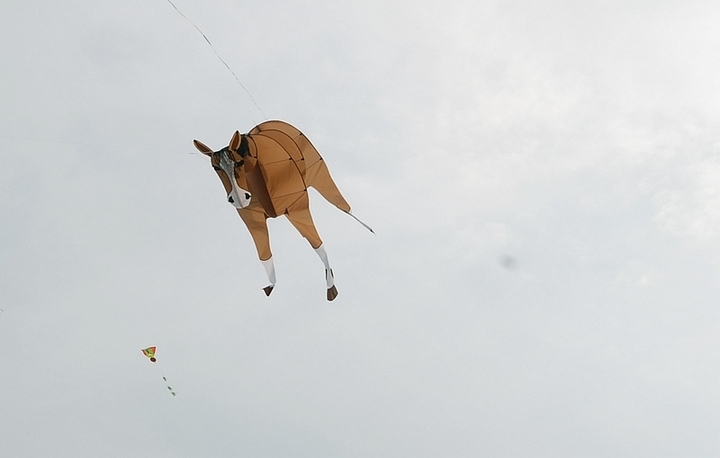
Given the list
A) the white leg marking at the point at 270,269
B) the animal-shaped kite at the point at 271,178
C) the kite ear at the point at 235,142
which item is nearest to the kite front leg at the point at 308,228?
the animal-shaped kite at the point at 271,178

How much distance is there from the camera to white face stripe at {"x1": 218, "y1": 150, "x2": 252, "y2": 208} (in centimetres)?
1650

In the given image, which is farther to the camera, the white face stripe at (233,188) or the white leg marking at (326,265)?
the white leg marking at (326,265)

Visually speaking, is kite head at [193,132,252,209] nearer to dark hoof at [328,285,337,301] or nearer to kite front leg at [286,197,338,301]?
kite front leg at [286,197,338,301]

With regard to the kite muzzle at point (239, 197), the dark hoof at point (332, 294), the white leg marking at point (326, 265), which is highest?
the white leg marking at point (326, 265)

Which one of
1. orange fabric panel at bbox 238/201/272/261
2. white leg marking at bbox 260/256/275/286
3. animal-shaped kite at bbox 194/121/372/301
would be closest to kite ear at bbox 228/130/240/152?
animal-shaped kite at bbox 194/121/372/301

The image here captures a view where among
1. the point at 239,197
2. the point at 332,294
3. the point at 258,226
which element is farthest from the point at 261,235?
the point at 332,294

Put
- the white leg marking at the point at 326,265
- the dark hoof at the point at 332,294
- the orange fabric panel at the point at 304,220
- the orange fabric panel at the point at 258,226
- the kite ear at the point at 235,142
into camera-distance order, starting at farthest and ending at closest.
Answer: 1. the dark hoof at the point at 332,294
2. the white leg marking at the point at 326,265
3. the orange fabric panel at the point at 304,220
4. the orange fabric panel at the point at 258,226
5. the kite ear at the point at 235,142

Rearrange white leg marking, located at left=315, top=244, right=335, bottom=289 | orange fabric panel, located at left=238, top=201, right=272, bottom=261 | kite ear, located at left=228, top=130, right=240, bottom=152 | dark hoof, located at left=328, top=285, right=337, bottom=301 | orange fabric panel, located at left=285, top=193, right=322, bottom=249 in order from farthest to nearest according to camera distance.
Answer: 1. dark hoof, located at left=328, top=285, right=337, bottom=301
2. white leg marking, located at left=315, top=244, right=335, bottom=289
3. orange fabric panel, located at left=285, top=193, right=322, bottom=249
4. orange fabric panel, located at left=238, top=201, right=272, bottom=261
5. kite ear, located at left=228, top=130, right=240, bottom=152

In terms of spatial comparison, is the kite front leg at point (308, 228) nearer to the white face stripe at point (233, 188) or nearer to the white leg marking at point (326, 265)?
the white leg marking at point (326, 265)

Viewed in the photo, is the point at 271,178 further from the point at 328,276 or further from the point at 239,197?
the point at 328,276

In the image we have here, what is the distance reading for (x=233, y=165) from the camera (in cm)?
1648

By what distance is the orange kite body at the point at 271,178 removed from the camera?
16.6m

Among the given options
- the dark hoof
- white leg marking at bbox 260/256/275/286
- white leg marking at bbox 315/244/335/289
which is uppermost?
white leg marking at bbox 315/244/335/289

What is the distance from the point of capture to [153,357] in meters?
20.2
